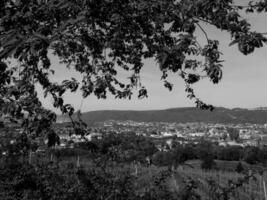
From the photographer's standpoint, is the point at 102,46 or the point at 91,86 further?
the point at 91,86

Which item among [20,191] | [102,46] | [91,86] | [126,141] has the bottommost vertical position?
[20,191]

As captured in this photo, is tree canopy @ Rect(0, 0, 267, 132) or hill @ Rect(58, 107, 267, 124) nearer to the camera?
tree canopy @ Rect(0, 0, 267, 132)

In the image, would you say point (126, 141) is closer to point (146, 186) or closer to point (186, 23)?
point (146, 186)

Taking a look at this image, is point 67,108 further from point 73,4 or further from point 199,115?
point 199,115

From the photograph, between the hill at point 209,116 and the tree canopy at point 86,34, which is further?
the hill at point 209,116

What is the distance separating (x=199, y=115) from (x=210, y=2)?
6325 inches

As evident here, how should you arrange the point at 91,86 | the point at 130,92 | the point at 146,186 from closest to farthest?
the point at 91,86
the point at 130,92
the point at 146,186

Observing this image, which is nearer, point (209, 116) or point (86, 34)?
point (86, 34)

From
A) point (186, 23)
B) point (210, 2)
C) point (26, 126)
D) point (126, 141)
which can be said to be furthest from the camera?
point (126, 141)

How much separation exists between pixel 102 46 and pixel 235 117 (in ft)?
519

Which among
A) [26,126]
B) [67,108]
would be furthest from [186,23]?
[26,126]

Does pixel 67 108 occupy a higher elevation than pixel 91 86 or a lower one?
lower

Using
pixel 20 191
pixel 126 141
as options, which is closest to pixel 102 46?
pixel 126 141

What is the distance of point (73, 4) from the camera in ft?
8.95
